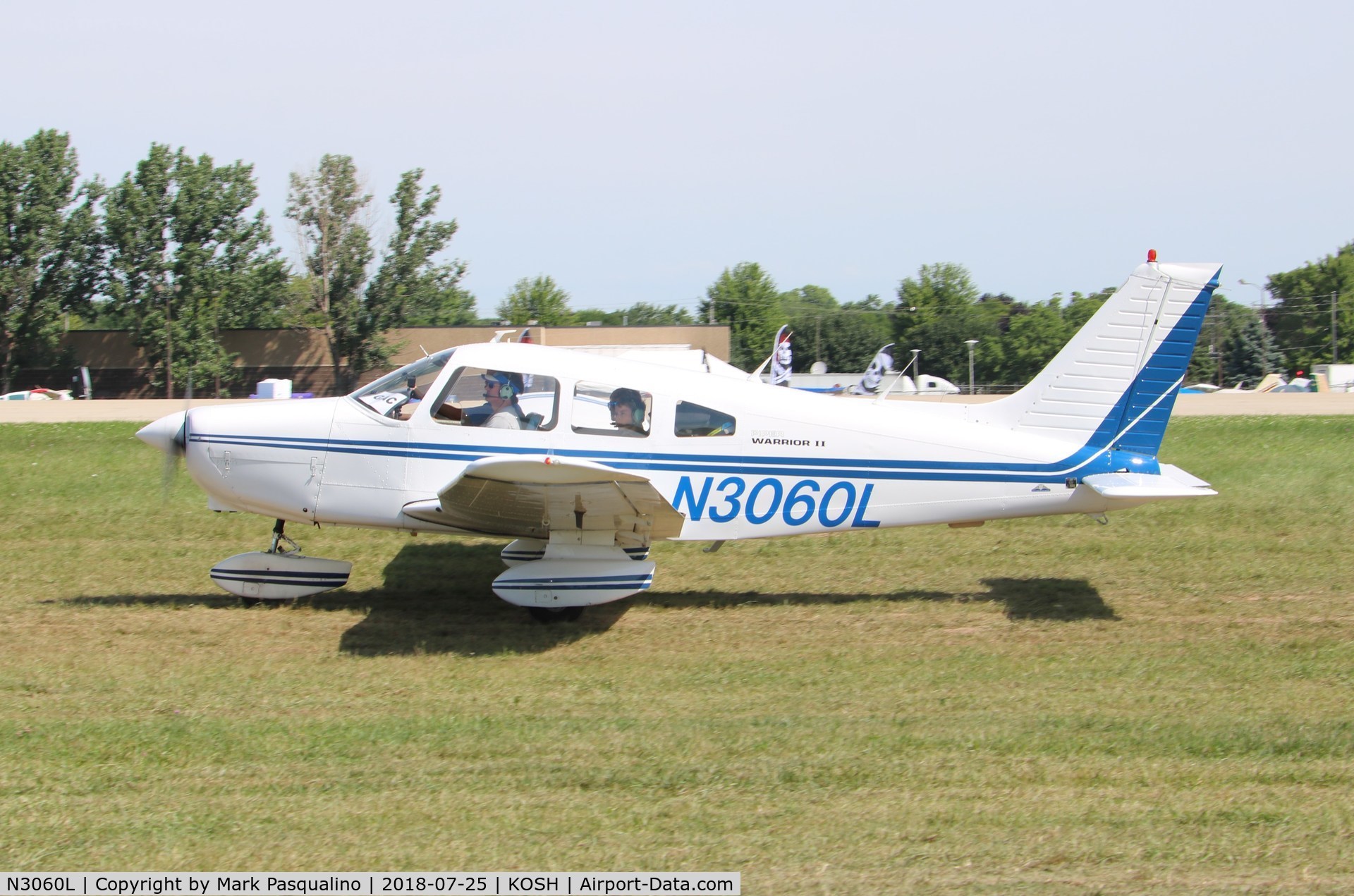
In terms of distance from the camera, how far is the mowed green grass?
4.20 metres

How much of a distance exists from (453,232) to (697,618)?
36802 millimetres

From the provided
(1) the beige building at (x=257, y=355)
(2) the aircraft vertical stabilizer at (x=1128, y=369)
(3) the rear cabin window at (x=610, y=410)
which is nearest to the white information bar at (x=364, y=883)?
(3) the rear cabin window at (x=610, y=410)

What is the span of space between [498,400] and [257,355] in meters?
37.7

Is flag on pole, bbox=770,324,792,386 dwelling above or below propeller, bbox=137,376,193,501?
above

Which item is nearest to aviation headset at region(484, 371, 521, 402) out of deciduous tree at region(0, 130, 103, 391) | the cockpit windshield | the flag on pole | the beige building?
the cockpit windshield

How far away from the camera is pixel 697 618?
7.79 meters

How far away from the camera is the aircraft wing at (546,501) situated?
6.39 meters

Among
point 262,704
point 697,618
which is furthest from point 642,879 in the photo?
point 697,618

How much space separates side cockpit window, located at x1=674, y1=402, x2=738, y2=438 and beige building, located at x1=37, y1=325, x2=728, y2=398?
32620mm

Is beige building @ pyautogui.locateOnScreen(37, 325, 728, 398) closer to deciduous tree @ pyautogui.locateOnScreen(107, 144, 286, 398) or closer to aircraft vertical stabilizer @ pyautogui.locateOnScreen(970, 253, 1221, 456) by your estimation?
deciduous tree @ pyautogui.locateOnScreen(107, 144, 286, 398)

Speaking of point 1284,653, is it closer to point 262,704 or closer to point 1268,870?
point 1268,870

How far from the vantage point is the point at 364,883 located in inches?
155

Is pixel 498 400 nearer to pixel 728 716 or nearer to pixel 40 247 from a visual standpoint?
pixel 728 716

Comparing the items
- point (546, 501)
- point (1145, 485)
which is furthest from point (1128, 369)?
point (546, 501)
